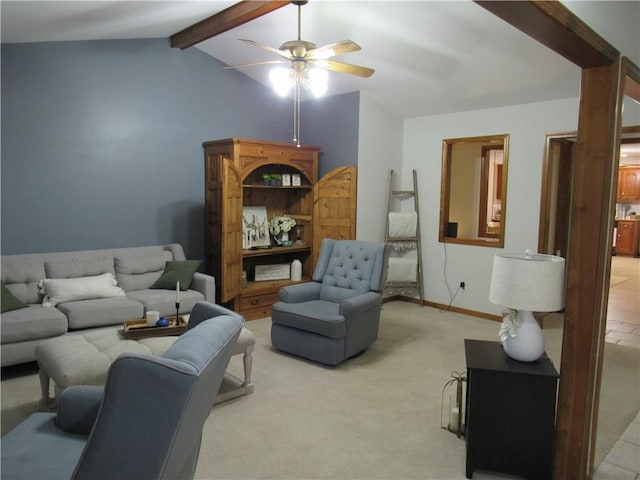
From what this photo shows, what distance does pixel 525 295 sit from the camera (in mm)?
2352

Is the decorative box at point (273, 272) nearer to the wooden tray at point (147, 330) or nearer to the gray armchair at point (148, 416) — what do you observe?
the wooden tray at point (147, 330)

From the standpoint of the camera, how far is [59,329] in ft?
12.1

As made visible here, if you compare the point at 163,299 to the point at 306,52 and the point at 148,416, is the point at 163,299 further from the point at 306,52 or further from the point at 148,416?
the point at 148,416

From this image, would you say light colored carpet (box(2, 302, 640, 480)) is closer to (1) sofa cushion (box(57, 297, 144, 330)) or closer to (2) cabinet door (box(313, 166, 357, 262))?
(1) sofa cushion (box(57, 297, 144, 330))

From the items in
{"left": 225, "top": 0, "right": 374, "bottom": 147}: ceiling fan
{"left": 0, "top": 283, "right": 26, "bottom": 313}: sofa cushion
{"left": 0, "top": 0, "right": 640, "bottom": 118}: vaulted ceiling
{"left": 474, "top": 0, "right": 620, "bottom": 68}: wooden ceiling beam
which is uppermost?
{"left": 0, "top": 0, "right": 640, "bottom": 118}: vaulted ceiling

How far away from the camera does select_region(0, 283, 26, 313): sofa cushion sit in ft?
12.2

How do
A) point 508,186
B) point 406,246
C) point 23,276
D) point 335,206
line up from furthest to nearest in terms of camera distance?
point 406,246
point 335,206
point 508,186
point 23,276

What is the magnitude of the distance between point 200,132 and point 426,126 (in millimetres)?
2740

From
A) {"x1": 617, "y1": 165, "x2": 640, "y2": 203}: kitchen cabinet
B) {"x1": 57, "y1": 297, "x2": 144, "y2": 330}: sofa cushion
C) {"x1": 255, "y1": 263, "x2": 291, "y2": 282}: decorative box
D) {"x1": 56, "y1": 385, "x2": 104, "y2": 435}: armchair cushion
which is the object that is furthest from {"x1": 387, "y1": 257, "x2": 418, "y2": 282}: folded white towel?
{"x1": 617, "y1": 165, "x2": 640, "y2": 203}: kitchen cabinet

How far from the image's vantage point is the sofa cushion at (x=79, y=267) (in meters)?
4.25

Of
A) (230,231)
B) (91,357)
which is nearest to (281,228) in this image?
(230,231)

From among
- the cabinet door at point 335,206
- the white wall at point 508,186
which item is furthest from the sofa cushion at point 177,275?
the white wall at point 508,186

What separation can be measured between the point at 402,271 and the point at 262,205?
6.36 ft

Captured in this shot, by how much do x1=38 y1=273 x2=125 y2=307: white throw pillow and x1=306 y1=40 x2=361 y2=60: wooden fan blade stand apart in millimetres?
2631
